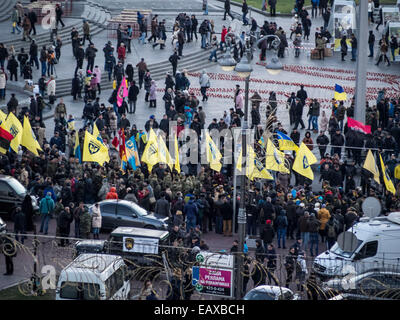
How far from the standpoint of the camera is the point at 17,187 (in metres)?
27.9

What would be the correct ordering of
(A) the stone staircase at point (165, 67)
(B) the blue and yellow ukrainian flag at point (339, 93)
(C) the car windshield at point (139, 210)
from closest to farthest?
(C) the car windshield at point (139, 210)
(B) the blue and yellow ukrainian flag at point (339, 93)
(A) the stone staircase at point (165, 67)

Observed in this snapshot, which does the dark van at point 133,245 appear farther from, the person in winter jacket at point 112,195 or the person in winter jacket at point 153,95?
the person in winter jacket at point 153,95

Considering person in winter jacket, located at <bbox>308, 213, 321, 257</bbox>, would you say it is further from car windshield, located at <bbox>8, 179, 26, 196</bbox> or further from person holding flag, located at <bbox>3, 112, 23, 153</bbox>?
person holding flag, located at <bbox>3, 112, 23, 153</bbox>

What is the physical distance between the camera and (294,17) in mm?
50750

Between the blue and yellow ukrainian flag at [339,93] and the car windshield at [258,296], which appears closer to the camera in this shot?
the car windshield at [258,296]

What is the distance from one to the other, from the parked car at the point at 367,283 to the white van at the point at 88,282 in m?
4.89

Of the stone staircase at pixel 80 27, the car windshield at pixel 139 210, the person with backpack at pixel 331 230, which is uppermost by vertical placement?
the stone staircase at pixel 80 27

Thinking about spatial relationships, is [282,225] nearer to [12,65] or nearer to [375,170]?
[375,170]

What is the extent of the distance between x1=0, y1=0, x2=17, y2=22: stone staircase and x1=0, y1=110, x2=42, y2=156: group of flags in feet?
75.0

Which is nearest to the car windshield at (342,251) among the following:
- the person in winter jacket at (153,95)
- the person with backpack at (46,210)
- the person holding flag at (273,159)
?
the person holding flag at (273,159)

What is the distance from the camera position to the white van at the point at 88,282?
19703 mm

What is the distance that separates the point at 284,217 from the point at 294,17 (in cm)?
2710

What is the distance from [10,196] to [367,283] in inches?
490
